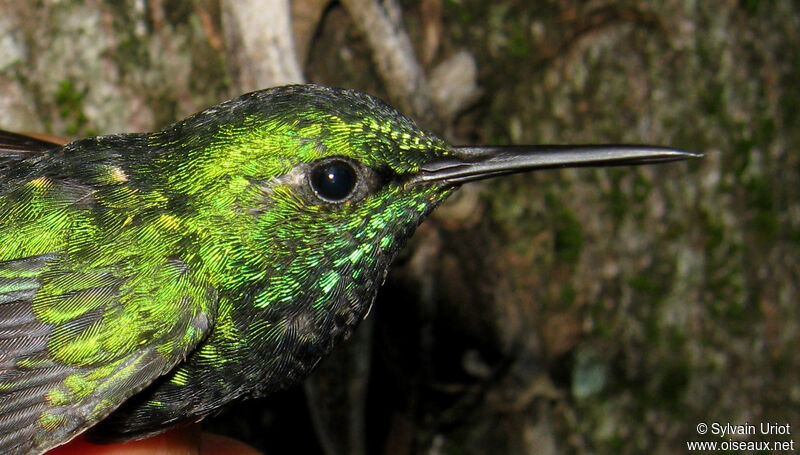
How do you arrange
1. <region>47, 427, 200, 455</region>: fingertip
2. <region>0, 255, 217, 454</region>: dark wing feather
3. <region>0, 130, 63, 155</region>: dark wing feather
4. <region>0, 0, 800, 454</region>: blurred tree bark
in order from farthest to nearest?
1. <region>0, 0, 800, 454</region>: blurred tree bark
2. <region>0, 130, 63, 155</region>: dark wing feather
3. <region>47, 427, 200, 455</region>: fingertip
4. <region>0, 255, 217, 454</region>: dark wing feather

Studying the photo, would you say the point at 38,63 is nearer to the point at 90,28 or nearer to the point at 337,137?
the point at 90,28

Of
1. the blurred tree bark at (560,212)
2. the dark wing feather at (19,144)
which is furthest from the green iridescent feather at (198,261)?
the blurred tree bark at (560,212)

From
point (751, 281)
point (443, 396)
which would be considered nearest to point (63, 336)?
point (443, 396)

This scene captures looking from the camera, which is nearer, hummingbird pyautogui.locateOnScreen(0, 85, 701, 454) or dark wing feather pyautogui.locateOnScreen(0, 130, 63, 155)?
hummingbird pyautogui.locateOnScreen(0, 85, 701, 454)

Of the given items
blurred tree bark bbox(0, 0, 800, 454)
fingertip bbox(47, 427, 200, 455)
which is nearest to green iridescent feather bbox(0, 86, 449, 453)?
fingertip bbox(47, 427, 200, 455)

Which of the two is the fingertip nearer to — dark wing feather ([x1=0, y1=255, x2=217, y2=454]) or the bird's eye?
dark wing feather ([x1=0, y1=255, x2=217, y2=454])

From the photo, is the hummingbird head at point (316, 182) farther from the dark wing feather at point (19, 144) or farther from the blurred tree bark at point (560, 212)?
the blurred tree bark at point (560, 212)
